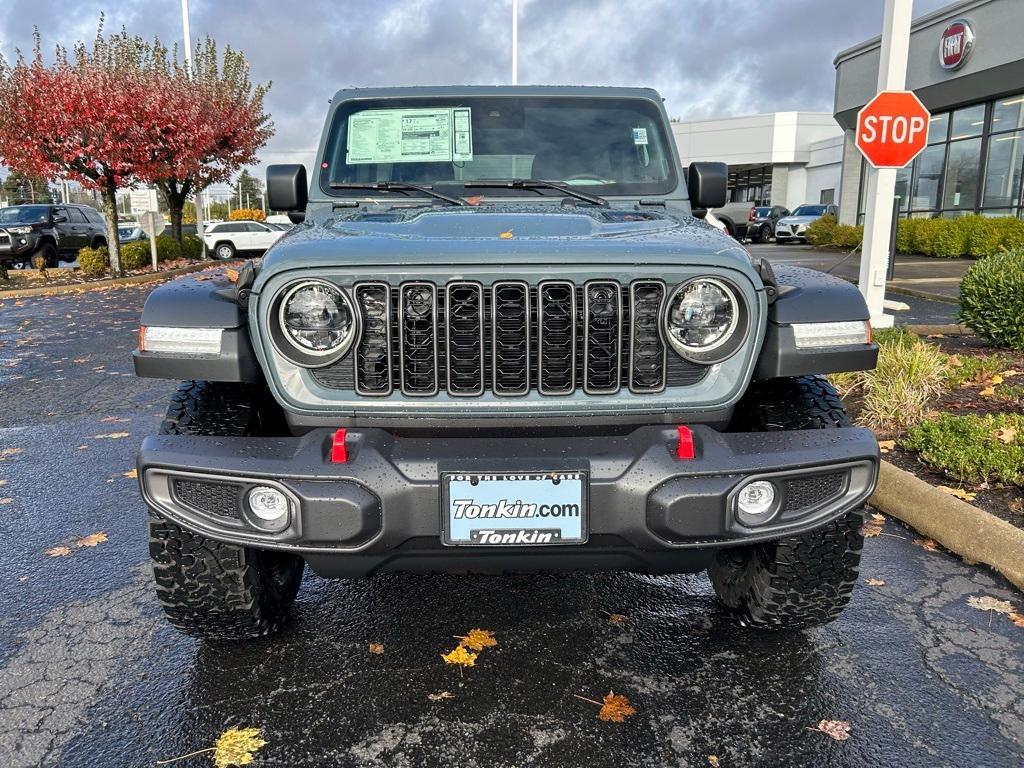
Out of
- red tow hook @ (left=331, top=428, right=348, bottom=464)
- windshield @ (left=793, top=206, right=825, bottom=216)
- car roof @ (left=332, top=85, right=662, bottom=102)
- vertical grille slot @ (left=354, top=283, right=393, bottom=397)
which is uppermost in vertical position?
car roof @ (left=332, top=85, right=662, bottom=102)

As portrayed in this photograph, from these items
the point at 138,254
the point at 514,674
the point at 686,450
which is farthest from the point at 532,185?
the point at 138,254

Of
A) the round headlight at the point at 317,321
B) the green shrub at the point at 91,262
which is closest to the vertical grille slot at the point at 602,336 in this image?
the round headlight at the point at 317,321

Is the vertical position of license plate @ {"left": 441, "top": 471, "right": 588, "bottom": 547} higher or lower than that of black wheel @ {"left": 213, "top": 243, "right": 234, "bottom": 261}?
higher

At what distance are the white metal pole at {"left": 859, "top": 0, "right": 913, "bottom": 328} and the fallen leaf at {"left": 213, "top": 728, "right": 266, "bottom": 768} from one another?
732 cm

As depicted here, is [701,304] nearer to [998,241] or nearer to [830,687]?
[830,687]

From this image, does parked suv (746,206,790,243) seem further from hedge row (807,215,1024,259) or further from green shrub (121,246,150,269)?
green shrub (121,246,150,269)

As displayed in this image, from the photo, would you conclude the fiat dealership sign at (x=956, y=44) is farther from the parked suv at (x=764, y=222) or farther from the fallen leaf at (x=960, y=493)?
the fallen leaf at (x=960, y=493)

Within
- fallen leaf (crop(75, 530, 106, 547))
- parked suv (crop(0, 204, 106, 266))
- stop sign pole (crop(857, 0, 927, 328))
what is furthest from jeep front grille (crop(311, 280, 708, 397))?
parked suv (crop(0, 204, 106, 266))

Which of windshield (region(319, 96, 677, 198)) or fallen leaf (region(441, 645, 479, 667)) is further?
windshield (region(319, 96, 677, 198))

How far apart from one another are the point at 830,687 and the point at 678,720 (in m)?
0.54

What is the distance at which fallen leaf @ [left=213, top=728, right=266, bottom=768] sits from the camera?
220cm

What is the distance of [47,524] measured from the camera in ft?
12.8

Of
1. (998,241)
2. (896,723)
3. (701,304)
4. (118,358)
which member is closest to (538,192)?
(701,304)

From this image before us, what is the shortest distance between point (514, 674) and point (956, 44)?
73.8ft
